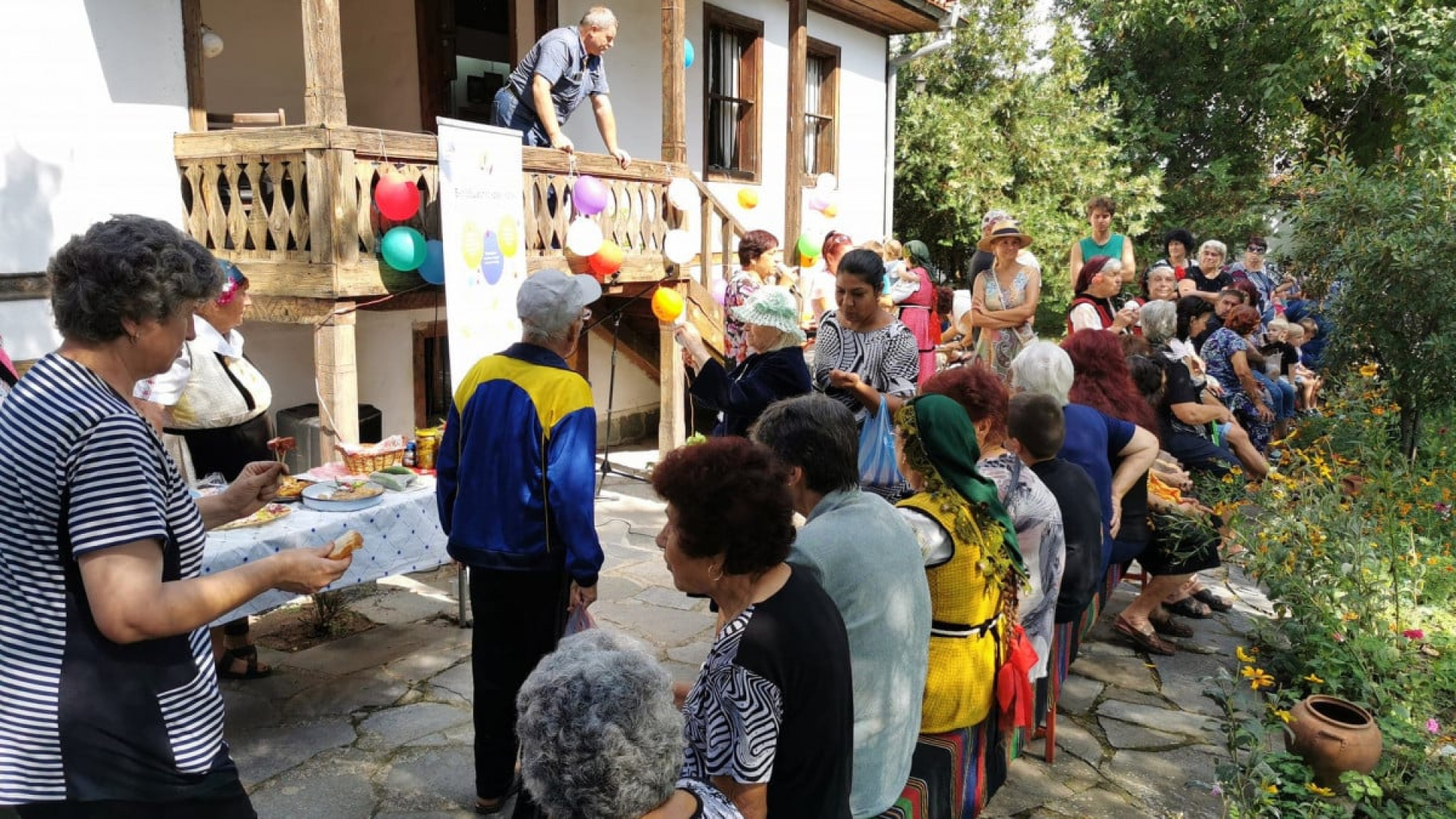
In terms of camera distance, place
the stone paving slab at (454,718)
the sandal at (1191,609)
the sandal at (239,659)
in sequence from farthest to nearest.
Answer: the sandal at (1191,609), the sandal at (239,659), the stone paving slab at (454,718)

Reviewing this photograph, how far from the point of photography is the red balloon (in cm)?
597

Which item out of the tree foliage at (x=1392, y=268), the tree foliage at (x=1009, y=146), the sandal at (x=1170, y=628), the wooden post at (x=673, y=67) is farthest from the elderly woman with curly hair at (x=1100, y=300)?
the tree foliage at (x=1009, y=146)

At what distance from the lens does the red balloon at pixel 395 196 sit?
5969 mm

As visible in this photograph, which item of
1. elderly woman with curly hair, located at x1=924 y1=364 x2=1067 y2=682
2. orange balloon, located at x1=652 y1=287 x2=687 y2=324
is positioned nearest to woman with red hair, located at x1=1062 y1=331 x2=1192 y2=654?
elderly woman with curly hair, located at x1=924 y1=364 x2=1067 y2=682

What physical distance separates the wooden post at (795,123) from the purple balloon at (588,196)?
414cm

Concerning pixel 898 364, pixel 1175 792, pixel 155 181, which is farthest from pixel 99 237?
pixel 155 181

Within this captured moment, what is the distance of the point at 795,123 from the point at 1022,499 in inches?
344

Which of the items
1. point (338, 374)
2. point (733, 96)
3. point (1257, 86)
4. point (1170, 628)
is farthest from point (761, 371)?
point (1257, 86)

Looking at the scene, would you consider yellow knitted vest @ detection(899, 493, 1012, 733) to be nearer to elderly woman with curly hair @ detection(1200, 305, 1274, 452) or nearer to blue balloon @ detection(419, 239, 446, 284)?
blue balloon @ detection(419, 239, 446, 284)

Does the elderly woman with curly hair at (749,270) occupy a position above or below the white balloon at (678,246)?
below

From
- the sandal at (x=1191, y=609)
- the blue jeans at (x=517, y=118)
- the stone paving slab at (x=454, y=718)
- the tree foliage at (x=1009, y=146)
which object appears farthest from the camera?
the tree foliage at (x=1009, y=146)

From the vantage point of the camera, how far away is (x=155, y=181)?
6406mm

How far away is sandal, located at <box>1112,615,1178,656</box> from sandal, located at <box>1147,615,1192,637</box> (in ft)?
0.52

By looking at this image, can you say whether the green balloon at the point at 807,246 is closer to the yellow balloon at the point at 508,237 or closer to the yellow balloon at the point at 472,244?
the yellow balloon at the point at 508,237
